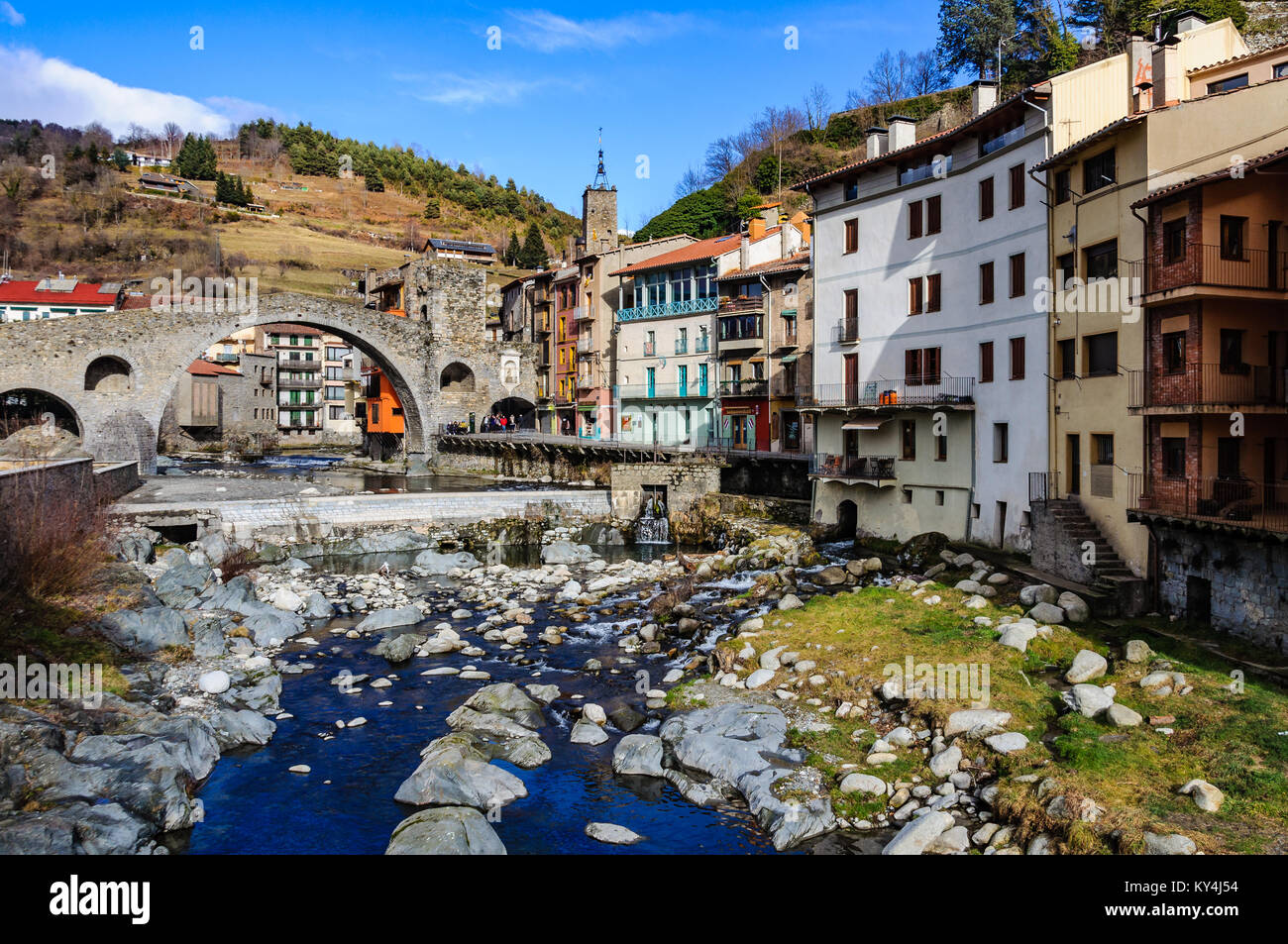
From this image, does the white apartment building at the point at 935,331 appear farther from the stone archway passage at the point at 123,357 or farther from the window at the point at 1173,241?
the stone archway passage at the point at 123,357

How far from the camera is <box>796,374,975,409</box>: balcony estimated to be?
27.5 m

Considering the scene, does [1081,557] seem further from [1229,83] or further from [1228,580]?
[1229,83]

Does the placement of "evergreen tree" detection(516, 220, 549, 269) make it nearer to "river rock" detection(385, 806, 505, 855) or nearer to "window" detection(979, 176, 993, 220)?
"window" detection(979, 176, 993, 220)

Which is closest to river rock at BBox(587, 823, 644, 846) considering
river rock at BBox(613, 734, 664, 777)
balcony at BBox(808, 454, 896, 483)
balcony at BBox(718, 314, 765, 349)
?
river rock at BBox(613, 734, 664, 777)

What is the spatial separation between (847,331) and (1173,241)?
47.0 ft

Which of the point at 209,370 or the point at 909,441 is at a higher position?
the point at 209,370

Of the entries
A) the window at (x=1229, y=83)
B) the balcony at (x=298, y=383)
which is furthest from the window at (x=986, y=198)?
the balcony at (x=298, y=383)

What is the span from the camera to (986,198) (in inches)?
1048

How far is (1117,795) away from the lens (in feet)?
35.9

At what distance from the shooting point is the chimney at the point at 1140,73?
23.1 m

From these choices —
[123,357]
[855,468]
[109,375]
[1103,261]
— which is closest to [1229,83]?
[1103,261]
